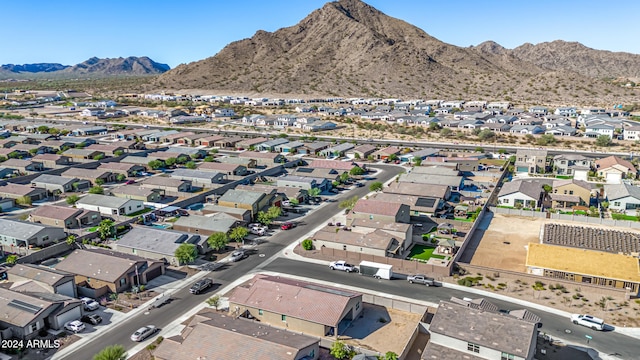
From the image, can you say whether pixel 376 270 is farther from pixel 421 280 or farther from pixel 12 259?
pixel 12 259

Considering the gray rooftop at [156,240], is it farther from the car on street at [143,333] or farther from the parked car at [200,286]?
the car on street at [143,333]

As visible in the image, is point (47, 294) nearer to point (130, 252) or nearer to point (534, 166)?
point (130, 252)

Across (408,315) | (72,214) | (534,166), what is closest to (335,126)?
(534,166)

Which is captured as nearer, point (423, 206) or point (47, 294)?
point (47, 294)

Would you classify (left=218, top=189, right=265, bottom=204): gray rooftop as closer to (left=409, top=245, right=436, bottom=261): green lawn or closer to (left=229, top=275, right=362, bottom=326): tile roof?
(left=409, top=245, right=436, bottom=261): green lawn

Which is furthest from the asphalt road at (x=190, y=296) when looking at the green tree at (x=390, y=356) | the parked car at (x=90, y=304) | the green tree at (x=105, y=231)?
the green tree at (x=390, y=356)

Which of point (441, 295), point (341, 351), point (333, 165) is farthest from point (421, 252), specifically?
point (333, 165)
